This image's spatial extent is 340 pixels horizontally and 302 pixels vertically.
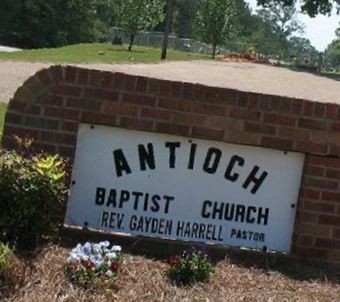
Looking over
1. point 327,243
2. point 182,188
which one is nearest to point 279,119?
point 182,188

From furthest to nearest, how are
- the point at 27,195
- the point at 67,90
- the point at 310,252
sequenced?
the point at 310,252, the point at 67,90, the point at 27,195

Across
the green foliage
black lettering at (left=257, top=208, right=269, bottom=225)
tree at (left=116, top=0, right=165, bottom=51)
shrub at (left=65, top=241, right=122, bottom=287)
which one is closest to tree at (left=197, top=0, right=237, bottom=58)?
tree at (left=116, top=0, right=165, bottom=51)

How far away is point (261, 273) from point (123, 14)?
149 feet

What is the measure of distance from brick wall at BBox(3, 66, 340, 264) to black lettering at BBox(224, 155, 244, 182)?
12 centimetres

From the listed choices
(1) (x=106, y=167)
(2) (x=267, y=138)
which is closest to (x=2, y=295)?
(1) (x=106, y=167)

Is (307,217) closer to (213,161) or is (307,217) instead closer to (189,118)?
(213,161)

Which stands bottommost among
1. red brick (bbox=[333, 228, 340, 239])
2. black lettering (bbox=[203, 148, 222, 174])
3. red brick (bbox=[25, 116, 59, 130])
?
red brick (bbox=[333, 228, 340, 239])

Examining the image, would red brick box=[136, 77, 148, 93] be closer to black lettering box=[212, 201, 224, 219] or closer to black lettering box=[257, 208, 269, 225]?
black lettering box=[212, 201, 224, 219]

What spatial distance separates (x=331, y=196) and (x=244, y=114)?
2.58 ft

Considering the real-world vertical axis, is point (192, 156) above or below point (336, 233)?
above

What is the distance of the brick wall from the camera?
4625 millimetres

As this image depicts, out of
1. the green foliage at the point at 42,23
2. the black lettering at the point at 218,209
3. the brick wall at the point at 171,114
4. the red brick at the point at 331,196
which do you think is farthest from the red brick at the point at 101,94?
the green foliage at the point at 42,23

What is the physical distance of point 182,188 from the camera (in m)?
4.79

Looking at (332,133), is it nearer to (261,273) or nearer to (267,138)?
(267,138)
